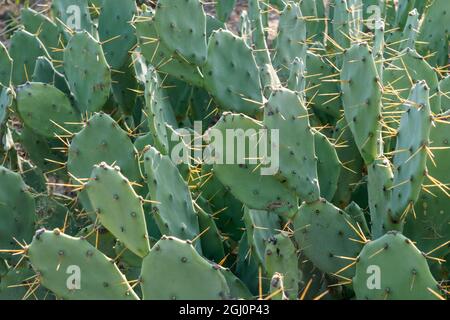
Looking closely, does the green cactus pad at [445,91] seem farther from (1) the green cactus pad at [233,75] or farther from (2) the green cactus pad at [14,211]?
(2) the green cactus pad at [14,211]

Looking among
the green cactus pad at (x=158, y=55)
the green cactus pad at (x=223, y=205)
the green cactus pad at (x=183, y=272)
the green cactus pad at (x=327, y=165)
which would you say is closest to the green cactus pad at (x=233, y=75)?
the green cactus pad at (x=158, y=55)

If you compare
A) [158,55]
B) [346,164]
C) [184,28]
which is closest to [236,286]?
[346,164]

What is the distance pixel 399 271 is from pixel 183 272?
0.58 metres

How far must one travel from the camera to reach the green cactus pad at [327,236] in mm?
2826

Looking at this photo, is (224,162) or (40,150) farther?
(40,150)

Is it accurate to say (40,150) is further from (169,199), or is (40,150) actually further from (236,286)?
(236,286)

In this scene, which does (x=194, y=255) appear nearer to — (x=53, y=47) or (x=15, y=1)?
(x=53, y=47)

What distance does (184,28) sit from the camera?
11.6ft

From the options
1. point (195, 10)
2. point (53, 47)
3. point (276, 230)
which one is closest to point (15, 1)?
point (53, 47)

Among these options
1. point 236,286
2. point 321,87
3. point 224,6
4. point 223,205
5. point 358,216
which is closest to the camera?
point 236,286

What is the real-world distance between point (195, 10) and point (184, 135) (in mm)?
515

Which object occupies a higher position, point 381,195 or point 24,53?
point 381,195

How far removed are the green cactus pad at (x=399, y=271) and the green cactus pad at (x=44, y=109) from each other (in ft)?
5.45
